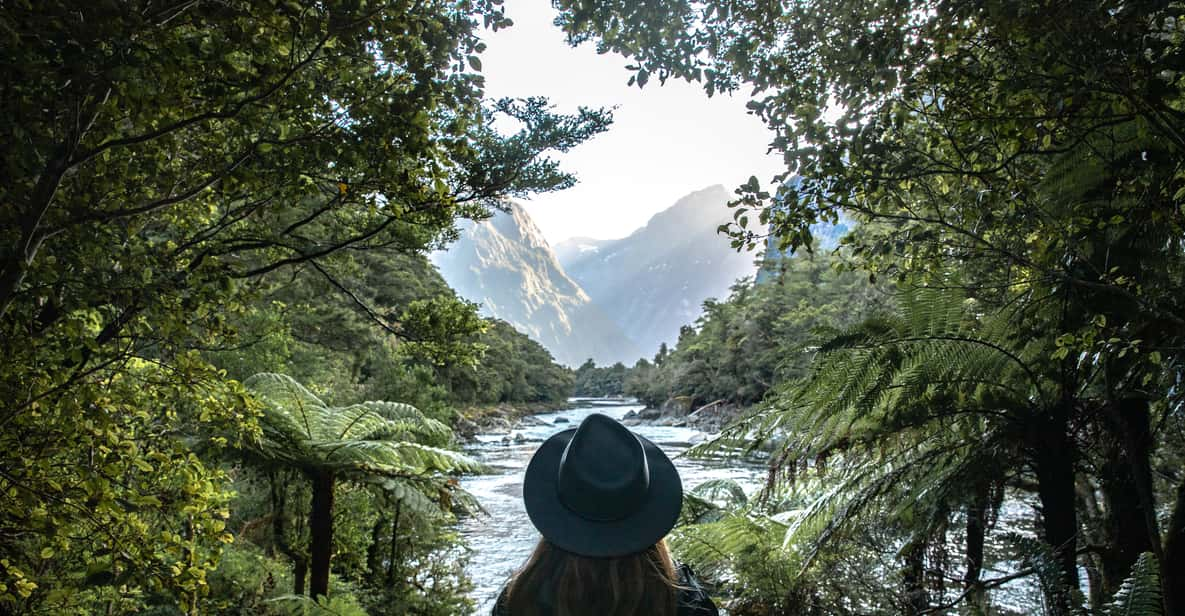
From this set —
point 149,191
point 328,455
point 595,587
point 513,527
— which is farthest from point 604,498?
point 513,527

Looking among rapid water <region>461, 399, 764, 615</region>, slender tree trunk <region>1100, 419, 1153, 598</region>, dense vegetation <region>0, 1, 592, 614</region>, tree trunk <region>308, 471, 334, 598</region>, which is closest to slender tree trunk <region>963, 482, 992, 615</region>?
slender tree trunk <region>1100, 419, 1153, 598</region>

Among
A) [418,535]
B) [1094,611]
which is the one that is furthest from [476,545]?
[1094,611]

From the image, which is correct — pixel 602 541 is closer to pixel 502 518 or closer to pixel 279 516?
pixel 279 516

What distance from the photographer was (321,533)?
455 centimetres

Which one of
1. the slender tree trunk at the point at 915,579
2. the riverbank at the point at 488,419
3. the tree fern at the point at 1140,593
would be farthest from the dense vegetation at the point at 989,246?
the riverbank at the point at 488,419

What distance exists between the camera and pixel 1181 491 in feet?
5.64

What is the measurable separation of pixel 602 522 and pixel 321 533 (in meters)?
3.83

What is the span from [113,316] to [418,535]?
4423 mm

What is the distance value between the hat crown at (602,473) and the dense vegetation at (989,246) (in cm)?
111

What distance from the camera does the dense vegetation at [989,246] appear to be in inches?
71.7

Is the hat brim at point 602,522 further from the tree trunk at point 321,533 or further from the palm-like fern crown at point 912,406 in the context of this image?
the tree trunk at point 321,533

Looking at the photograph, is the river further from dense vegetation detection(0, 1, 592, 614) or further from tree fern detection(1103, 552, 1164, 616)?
dense vegetation detection(0, 1, 592, 614)

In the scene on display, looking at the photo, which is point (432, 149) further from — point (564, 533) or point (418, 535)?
point (418, 535)

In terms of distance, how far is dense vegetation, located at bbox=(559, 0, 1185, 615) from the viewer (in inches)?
71.7
